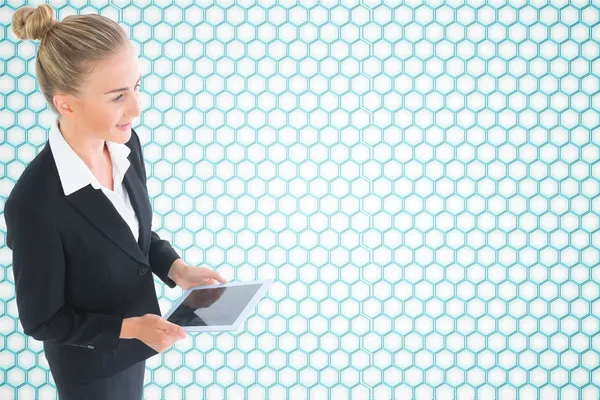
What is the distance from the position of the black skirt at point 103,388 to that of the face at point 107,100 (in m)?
0.41

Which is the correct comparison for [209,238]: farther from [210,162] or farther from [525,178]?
[525,178]

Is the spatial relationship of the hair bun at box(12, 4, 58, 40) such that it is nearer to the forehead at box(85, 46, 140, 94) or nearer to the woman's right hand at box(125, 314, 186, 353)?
the forehead at box(85, 46, 140, 94)

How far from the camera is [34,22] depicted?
84cm

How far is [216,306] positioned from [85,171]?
0.33 metres

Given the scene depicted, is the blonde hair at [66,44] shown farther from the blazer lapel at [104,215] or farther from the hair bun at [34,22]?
the blazer lapel at [104,215]

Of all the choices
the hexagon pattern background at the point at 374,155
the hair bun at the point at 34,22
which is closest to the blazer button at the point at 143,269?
the hair bun at the point at 34,22

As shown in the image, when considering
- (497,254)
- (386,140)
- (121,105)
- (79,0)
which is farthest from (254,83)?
(497,254)

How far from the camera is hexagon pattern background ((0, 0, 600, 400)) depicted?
1524mm

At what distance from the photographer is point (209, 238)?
1550 millimetres

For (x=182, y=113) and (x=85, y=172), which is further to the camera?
(x=182, y=113)

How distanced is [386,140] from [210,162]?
0.48 metres

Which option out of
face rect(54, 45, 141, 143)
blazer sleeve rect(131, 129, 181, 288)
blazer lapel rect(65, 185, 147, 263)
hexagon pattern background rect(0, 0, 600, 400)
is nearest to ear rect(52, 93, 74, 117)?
face rect(54, 45, 141, 143)

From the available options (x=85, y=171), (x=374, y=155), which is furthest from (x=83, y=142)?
(x=374, y=155)

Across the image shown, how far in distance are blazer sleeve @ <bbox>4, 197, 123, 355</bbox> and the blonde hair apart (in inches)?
7.5
